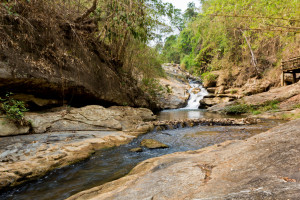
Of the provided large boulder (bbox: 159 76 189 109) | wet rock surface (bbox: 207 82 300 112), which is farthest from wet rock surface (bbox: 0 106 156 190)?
large boulder (bbox: 159 76 189 109)

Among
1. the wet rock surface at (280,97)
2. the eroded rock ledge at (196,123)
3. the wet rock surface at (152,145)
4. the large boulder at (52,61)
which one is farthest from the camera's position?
the wet rock surface at (280,97)

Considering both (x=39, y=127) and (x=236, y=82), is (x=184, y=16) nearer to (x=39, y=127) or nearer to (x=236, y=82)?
(x=236, y=82)

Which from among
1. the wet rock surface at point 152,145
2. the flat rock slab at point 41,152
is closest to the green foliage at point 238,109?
the wet rock surface at point 152,145

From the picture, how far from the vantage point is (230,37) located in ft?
56.7

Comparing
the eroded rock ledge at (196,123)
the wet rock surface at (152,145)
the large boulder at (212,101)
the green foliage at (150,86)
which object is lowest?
the wet rock surface at (152,145)

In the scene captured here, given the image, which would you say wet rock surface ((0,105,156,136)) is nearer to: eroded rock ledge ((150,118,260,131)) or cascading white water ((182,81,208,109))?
eroded rock ledge ((150,118,260,131))

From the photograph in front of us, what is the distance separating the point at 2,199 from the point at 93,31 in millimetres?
8162

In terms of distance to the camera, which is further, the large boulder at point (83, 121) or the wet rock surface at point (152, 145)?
the large boulder at point (83, 121)

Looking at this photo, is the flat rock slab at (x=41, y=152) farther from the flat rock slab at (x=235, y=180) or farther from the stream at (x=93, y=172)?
the flat rock slab at (x=235, y=180)

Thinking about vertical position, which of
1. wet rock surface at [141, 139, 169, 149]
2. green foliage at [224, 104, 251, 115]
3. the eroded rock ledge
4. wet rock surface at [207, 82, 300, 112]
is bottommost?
wet rock surface at [141, 139, 169, 149]

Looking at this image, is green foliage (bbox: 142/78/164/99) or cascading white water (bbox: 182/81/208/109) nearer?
green foliage (bbox: 142/78/164/99)

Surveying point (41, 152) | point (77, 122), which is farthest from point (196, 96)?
point (41, 152)

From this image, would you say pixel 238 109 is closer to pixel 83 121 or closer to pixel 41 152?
pixel 83 121

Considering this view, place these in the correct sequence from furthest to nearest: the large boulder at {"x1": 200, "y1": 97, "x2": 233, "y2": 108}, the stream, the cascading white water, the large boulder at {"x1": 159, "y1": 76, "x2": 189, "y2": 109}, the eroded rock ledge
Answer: the cascading white water < the large boulder at {"x1": 159, "y1": 76, "x2": 189, "y2": 109} < the large boulder at {"x1": 200, "y1": 97, "x2": 233, "y2": 108} < the eroded rock ledge < the stream
